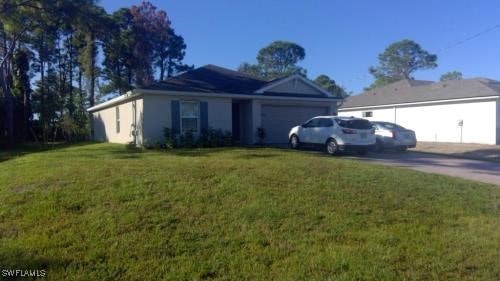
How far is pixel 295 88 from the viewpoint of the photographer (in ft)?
64.2

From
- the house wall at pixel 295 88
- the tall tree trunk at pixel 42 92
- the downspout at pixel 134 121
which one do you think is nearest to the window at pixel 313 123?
the house wall at pixel 295 88

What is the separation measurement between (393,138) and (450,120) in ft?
29.0

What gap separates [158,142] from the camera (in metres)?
15.6

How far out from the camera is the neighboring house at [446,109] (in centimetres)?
2070

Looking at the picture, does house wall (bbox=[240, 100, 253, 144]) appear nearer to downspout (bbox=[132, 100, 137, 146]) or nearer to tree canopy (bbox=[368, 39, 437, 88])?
downspout (bbox=[132, 100, 137, 146])

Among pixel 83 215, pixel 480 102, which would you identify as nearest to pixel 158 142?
pixel 83 215

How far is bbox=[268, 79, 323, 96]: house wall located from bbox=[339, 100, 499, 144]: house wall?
8.74 meters

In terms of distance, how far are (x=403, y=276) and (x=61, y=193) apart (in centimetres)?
583

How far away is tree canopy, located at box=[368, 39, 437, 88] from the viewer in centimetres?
5844

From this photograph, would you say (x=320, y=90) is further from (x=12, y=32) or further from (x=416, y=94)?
(x=12, y=32)

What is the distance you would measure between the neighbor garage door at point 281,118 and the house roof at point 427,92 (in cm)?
880

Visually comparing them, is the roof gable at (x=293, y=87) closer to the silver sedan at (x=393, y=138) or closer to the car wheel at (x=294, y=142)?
the car wheel at (x=294, y=142)

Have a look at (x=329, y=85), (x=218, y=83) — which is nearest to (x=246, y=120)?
(x=218, y=83)

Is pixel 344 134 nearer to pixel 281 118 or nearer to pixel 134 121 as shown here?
pixel 281 118
